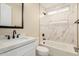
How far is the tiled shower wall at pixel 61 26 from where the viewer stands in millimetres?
2480

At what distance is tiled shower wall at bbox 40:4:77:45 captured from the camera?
2480mm

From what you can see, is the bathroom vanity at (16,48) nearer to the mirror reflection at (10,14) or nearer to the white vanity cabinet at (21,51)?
the white vanity cabinet at (21,51)

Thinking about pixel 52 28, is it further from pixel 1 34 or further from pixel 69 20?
pixel 1 34

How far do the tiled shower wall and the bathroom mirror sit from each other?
106 centimetres

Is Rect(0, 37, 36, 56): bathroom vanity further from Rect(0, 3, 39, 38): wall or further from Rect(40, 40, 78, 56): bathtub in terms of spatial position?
Rect(40, 40, 78, 56): bathtub

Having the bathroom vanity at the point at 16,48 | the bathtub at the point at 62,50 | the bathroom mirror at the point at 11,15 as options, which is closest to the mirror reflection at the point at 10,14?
the bathroom mirror at the point at 11,15

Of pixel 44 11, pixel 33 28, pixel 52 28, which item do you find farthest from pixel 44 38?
pixel 44 11

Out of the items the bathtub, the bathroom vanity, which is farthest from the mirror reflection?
the bathtub

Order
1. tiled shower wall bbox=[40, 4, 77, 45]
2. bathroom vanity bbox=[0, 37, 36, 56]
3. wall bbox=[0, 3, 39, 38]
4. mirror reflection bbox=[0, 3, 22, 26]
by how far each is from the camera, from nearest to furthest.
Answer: bathroom vanity bbox=[0, 37, 36, 56]
mirror reflection bbox=[0, 3, 22, 26]
wall bbox=[0, 3, 39, 38]
tiled shower wall bbox=[40, 4, 77, 45]

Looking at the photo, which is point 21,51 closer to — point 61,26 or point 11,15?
point 11,15

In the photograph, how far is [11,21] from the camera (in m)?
1.95

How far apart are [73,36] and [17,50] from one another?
1.85 meters

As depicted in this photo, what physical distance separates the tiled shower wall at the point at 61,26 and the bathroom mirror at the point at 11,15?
1.06 metres

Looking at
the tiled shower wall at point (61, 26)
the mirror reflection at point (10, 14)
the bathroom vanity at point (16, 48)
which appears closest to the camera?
the bathroom vanity at point (16, 48)
